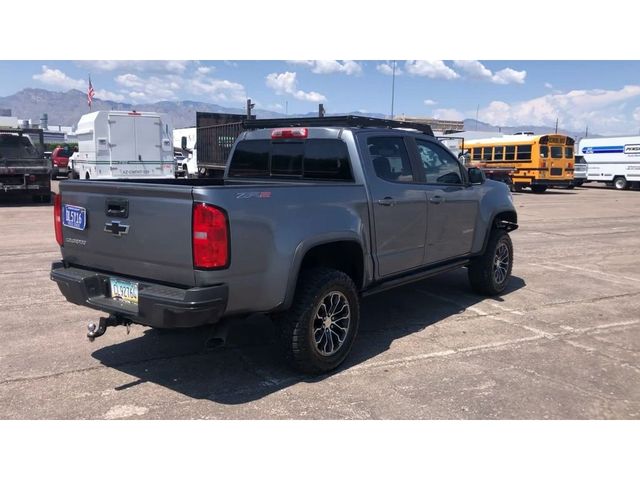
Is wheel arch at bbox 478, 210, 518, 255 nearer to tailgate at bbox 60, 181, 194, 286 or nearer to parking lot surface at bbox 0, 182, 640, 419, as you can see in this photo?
parking lot surface at bbox 0, 182, 640, 419

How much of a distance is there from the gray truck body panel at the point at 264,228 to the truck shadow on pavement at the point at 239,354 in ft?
2.08

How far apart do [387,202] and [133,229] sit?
217 centimetres

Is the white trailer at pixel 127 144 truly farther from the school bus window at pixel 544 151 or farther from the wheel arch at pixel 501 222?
the school bus window at pixel 544 151

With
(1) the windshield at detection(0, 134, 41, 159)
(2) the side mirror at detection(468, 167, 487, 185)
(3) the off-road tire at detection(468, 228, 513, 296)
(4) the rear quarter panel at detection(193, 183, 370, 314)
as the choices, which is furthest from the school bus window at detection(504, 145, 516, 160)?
(4) the rear quarter panel at detection(193, 183, 370, 314)

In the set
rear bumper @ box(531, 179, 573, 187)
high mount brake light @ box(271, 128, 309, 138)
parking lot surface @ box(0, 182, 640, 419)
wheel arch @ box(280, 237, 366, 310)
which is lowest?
parking lot surface @ box(0, 182, 640, 419)

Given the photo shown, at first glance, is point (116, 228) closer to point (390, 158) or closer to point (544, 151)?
point (390, 158)

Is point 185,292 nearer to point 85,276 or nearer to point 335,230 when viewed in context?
point 85,276

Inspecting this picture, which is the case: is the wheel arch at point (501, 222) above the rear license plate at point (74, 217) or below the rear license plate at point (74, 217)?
below

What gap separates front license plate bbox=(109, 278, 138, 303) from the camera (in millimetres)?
3732

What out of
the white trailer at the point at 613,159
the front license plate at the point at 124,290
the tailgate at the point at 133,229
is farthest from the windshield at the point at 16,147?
the white trailer at the point at 613,159

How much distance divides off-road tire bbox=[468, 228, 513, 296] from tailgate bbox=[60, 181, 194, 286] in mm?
4076

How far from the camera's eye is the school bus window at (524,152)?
26.6m

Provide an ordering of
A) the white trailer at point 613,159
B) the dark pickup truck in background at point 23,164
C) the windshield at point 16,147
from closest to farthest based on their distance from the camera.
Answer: the dark pickup truck in background at point 23,164
the windshield at point 16,147
the white trailer at point 613,159

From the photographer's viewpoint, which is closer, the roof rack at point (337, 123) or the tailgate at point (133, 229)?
the tailgate at point (133, 229)
